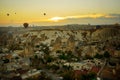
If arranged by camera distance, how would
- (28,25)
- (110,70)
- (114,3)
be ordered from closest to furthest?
(110,70) → (114,3) → (28,25)

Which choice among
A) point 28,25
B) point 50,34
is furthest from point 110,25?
point 28,25

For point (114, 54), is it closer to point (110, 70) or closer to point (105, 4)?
point (110, 70)

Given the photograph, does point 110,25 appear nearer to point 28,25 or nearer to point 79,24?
point 79,24

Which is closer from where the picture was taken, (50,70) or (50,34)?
(50,70)

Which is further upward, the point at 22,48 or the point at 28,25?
the point at 28,25

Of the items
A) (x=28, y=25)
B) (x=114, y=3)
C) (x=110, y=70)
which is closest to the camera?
(x=110, y=70)

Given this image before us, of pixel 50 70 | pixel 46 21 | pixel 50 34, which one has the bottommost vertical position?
pixel 50 70
